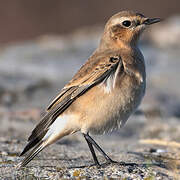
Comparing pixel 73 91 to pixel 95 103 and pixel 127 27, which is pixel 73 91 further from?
pixel 127 27

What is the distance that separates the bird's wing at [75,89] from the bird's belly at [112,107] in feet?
0.61

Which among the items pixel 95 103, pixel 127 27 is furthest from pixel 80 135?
pixel 95 103

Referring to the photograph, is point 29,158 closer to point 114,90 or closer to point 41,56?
point 114,90

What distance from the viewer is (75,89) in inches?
214

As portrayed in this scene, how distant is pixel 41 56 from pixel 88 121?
7.55 m

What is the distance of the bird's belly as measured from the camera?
5309 millimetres

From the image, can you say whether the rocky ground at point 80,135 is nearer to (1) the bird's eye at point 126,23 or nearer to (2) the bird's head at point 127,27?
(2) the bird's head at point 127,27

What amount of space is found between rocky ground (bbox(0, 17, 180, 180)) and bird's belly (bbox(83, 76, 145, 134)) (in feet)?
1.49

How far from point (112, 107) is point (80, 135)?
2.29 m

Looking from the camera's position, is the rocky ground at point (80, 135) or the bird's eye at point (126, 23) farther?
the bird's eye at point (126, 23)

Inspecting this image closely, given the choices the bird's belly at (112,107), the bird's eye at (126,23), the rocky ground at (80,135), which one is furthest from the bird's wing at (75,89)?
the bird's eye at (126,23)

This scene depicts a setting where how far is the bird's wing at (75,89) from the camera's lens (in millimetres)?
5402

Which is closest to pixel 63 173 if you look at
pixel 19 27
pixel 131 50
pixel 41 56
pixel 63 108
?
pixel 63 108

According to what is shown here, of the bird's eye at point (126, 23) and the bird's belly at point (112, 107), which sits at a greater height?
the bird's eye at point (126, 23)
